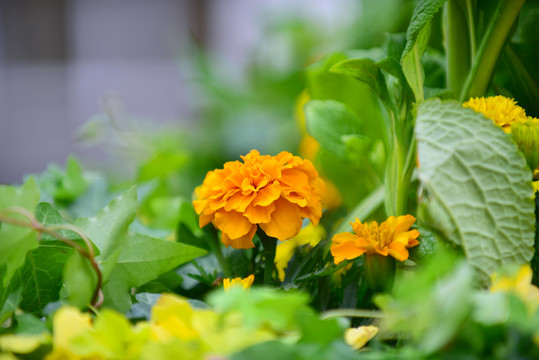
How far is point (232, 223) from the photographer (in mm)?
253

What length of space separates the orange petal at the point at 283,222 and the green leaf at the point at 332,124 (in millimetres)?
97

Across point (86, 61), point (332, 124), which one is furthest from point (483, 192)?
point (86, 61)

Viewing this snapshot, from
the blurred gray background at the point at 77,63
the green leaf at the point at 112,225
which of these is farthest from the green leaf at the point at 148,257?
the blurred gray background at the point at 77,63

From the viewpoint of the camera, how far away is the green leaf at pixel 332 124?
34cm

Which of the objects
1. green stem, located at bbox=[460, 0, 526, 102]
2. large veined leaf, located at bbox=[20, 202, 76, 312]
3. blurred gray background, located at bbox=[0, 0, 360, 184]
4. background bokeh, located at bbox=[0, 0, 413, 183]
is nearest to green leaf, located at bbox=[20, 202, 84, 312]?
large veined leaf, located at bbox=[20, 202, 76, 312]

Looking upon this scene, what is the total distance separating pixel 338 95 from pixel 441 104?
17 cm

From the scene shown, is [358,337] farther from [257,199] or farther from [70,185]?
[70,185]

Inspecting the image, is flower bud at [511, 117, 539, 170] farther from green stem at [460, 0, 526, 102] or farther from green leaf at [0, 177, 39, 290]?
green leaf at [0, 177, 39, 290]

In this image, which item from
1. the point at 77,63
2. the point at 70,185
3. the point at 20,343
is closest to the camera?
the point at 20,343

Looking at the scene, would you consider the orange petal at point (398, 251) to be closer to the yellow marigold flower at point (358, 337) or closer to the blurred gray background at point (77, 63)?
the yellow marigold flower at point (358, 337)

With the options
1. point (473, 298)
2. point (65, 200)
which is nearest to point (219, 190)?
point (473, 298)

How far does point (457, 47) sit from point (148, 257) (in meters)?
0.21

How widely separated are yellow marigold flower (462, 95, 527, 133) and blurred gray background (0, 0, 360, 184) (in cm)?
A: 273

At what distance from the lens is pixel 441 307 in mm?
156
